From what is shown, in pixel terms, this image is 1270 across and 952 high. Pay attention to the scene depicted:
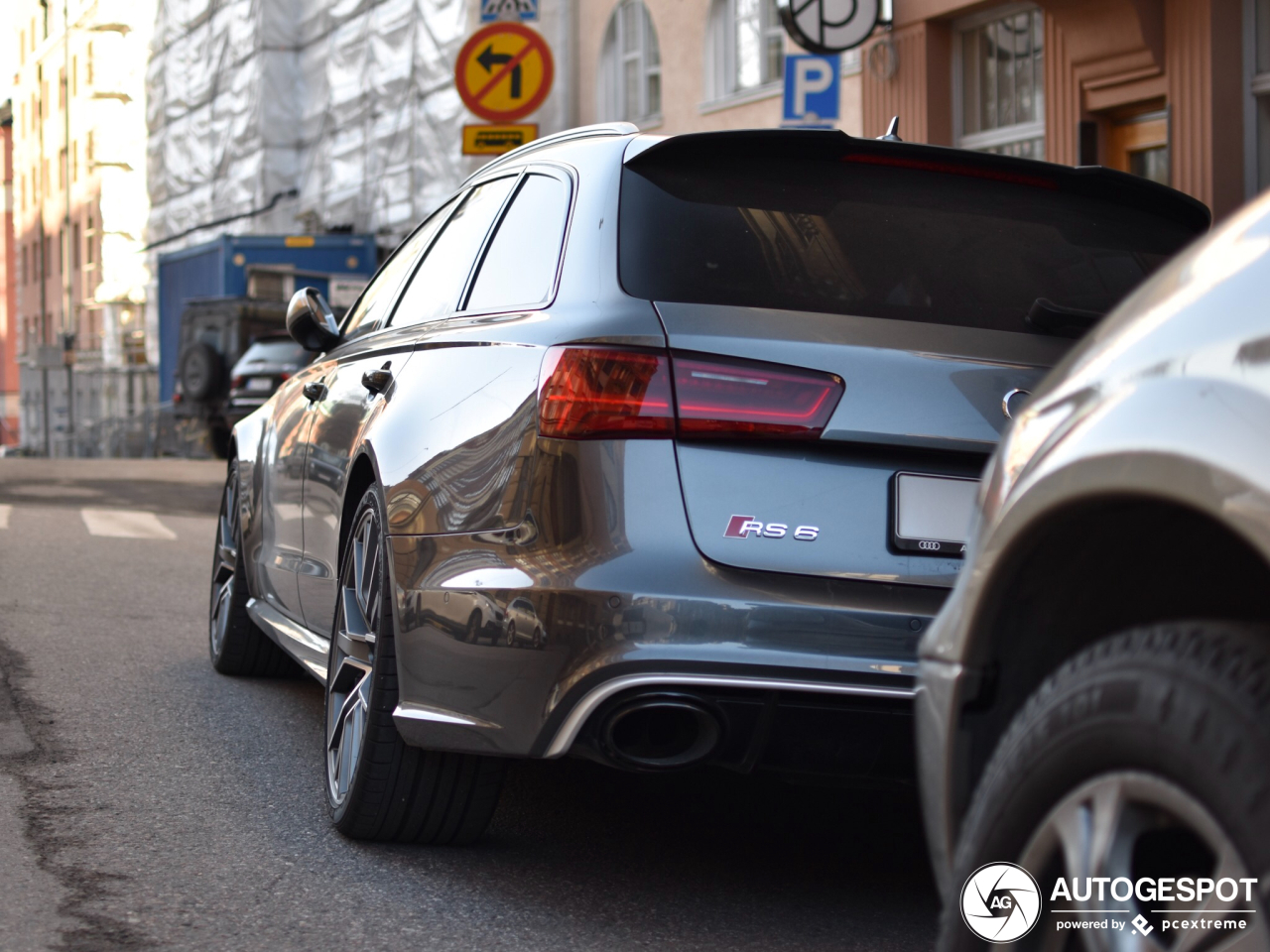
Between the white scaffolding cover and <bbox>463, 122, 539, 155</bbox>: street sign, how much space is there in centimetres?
1116

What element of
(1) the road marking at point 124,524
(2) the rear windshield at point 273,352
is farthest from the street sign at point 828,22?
(2) the rear windshield at point 273,352

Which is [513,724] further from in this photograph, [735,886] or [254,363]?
[254,363]

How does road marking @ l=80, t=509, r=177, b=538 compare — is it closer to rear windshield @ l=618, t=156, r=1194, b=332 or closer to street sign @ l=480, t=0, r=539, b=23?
street sign @ l=480, t=0, r=539, b=23

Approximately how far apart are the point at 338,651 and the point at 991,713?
235 cm

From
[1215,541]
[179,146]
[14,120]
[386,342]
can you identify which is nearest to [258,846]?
[386,342]

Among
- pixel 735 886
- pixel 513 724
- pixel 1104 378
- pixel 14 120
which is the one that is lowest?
pixel 735 886

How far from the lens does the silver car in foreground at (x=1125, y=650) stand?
5.28ft

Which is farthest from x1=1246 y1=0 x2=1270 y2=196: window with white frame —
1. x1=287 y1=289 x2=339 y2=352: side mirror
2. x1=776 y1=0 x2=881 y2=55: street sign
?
x1=287 y1=289 x2=339 y2=352: side mirror

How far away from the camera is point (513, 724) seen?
3.25 meters

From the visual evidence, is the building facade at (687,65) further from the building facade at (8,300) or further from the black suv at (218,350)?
the building facade at (8,300)

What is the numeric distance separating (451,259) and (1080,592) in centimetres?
271

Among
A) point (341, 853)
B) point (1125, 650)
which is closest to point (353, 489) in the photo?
point (341, 853)

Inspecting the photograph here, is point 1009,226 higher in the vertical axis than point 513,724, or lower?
higher

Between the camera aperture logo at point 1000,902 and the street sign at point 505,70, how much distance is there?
395 inches
